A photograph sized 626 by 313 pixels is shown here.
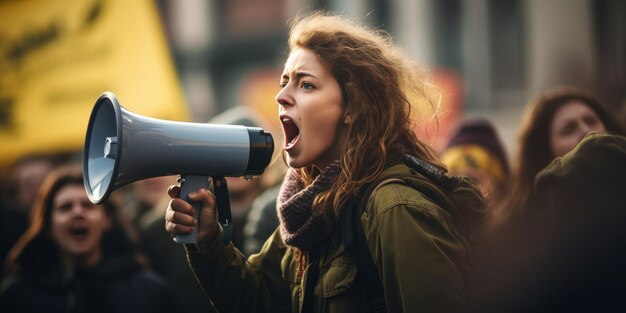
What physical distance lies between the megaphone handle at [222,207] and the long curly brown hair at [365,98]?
0.97ft

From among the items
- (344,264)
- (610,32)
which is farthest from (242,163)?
(610,32)

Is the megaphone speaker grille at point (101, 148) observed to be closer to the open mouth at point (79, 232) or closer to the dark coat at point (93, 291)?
the dark coat at point (93, 291)

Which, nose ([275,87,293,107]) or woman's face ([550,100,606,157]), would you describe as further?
woman's face ([550,100,606,157])

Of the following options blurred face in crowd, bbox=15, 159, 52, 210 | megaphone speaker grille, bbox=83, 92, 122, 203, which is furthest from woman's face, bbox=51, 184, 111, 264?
blurred face in crowd, bbox=15, 159, 52, 210

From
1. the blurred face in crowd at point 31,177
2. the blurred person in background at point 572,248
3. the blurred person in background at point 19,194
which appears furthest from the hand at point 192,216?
the blurred face in crowd at point 31,177

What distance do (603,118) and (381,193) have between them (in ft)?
5.92

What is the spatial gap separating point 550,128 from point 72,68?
3858 mm

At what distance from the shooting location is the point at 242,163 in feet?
A: 8.50

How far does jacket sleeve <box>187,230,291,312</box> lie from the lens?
2621 mm

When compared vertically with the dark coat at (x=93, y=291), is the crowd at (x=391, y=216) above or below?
above

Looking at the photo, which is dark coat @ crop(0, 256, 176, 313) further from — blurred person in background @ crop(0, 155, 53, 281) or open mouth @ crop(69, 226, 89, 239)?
blurred person in background @ crop(0, 155, 53, 281)

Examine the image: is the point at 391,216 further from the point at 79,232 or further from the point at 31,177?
the point at 31,177

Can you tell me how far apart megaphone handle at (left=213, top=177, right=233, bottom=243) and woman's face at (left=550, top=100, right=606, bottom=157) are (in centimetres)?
177

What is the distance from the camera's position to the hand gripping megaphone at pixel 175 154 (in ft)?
8.07
